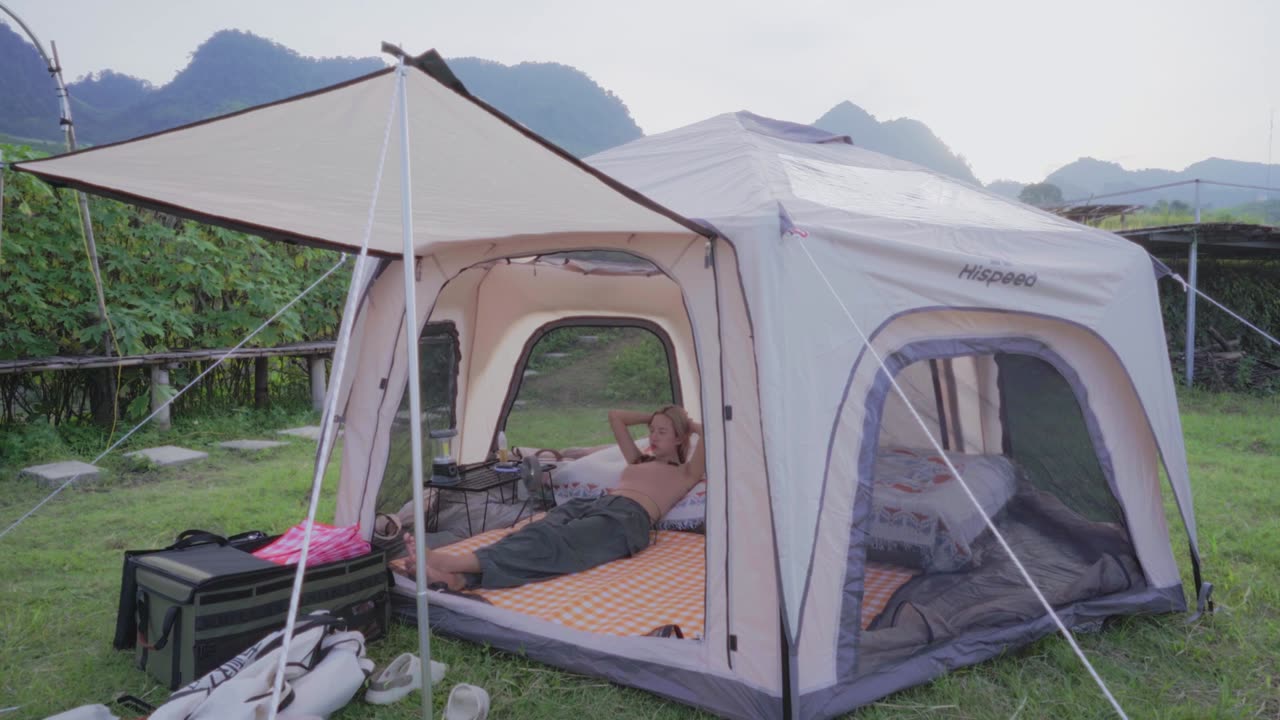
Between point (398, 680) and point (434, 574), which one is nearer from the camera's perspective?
point (398, 680)

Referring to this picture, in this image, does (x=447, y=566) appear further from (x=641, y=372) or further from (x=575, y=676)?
(x=641, y=372)

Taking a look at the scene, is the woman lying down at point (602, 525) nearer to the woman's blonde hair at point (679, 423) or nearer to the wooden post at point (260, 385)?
the woman's blonde hair at point (679, 423)

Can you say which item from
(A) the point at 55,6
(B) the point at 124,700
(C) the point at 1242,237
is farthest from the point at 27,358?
(C) the point at 1242,237

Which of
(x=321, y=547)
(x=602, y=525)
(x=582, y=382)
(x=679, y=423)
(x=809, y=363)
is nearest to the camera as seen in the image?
(x=809, y=363)

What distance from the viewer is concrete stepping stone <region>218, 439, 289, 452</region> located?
6.19 meters

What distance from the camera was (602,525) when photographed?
366cm

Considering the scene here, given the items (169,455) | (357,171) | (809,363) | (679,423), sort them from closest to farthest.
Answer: (809,363)
(357,171)
(679,423)
(169,455)

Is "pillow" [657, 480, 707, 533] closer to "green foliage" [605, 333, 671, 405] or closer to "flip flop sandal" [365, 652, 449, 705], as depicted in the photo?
"green foliage" [605, 333, 671, 405]

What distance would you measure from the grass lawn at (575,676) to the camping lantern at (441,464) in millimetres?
806

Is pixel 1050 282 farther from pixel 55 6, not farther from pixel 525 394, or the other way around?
pixel 55 6

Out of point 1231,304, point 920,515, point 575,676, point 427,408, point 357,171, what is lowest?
point 575,676

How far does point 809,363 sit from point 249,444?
5361 mm

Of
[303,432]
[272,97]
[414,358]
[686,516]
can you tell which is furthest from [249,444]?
[272,97]

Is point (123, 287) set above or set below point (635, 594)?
above
